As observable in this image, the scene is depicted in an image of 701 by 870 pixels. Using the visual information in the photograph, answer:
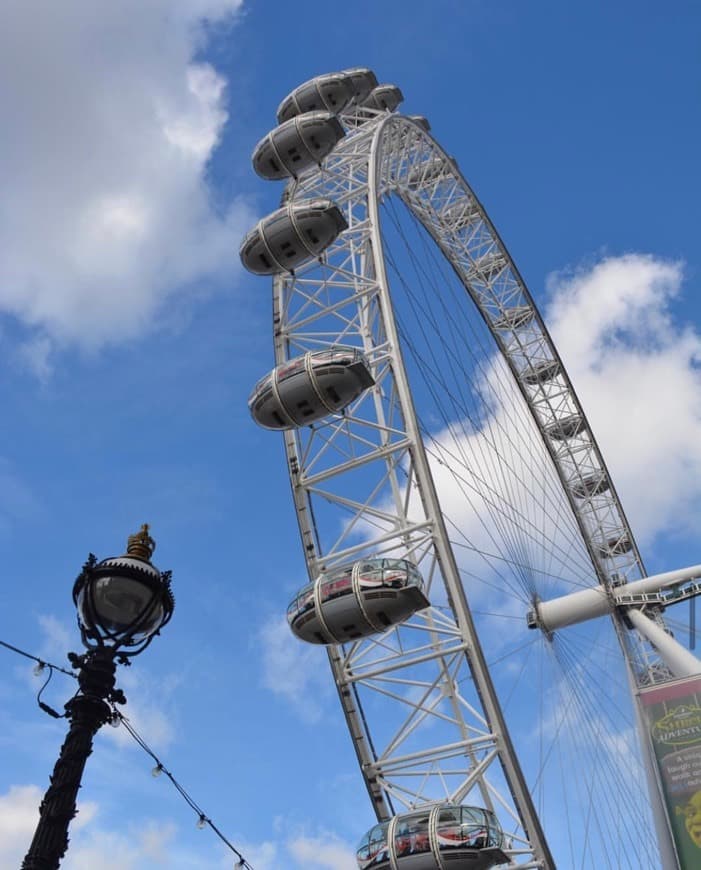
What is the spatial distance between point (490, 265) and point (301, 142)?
14.5 metres

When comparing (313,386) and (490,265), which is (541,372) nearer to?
(490,265)

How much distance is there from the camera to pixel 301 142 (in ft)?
82.4

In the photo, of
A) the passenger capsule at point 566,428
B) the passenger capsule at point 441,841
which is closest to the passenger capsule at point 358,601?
the passenger capsule at point 441,841

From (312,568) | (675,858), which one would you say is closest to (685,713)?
(675,858)

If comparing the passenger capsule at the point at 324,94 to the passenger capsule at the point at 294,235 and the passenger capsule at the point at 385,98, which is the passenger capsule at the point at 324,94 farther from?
the passenger capsule at the point at 294,235

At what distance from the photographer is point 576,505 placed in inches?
1481

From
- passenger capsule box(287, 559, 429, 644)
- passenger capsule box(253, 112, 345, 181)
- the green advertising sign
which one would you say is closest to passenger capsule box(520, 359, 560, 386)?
passenger capsule box(253, 112, 345, 181)

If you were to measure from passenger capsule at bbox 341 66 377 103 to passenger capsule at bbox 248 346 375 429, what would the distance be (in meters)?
13.3

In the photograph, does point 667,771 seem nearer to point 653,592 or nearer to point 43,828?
point 653,592

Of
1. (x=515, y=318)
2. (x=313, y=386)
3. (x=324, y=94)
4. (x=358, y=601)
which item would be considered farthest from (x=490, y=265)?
(x=358, y=601)

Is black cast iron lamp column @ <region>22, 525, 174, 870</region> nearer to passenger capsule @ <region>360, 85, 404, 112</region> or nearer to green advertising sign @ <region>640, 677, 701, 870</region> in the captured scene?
green advertising sign @ <region>640, 677, 701, 870</region>

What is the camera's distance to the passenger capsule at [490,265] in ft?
123

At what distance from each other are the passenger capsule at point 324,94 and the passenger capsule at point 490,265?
11.1 m

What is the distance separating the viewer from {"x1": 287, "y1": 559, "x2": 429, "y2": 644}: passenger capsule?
52.2 ft
